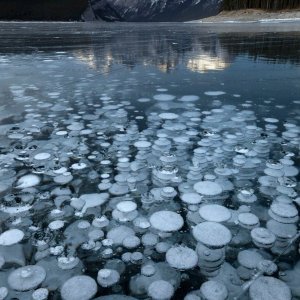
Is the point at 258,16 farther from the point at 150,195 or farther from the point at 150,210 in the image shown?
the point at 150,210

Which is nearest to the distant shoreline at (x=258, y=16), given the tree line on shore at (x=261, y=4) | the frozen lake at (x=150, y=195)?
the tree line on shore at (x=261, y=4)

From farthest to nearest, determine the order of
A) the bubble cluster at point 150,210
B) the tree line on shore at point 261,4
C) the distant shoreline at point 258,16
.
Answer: the tree line on shore at point 261,4 → the distant shoreline at point 258,16 → the bubble cluster at point 150,210

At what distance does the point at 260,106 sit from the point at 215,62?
2888 millimetres

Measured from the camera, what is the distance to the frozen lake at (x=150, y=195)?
1062mm

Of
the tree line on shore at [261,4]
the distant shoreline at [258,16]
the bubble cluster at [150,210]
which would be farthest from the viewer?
the tree line on shore at [261,4]

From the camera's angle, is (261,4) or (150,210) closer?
(150,210)

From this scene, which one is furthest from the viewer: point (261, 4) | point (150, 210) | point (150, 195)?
point (261, 4)

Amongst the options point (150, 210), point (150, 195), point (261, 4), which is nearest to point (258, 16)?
point (261, 4)

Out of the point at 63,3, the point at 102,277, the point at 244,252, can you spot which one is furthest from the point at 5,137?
the point at 63,3

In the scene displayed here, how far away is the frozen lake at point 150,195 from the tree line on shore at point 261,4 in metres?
38.9

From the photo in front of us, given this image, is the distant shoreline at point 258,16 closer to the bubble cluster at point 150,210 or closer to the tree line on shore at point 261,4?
the tree line on shore at point 261,4

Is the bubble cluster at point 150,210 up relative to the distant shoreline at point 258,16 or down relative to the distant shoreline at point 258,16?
down

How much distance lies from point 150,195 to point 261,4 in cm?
4500

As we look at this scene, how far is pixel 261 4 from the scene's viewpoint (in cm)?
3900
